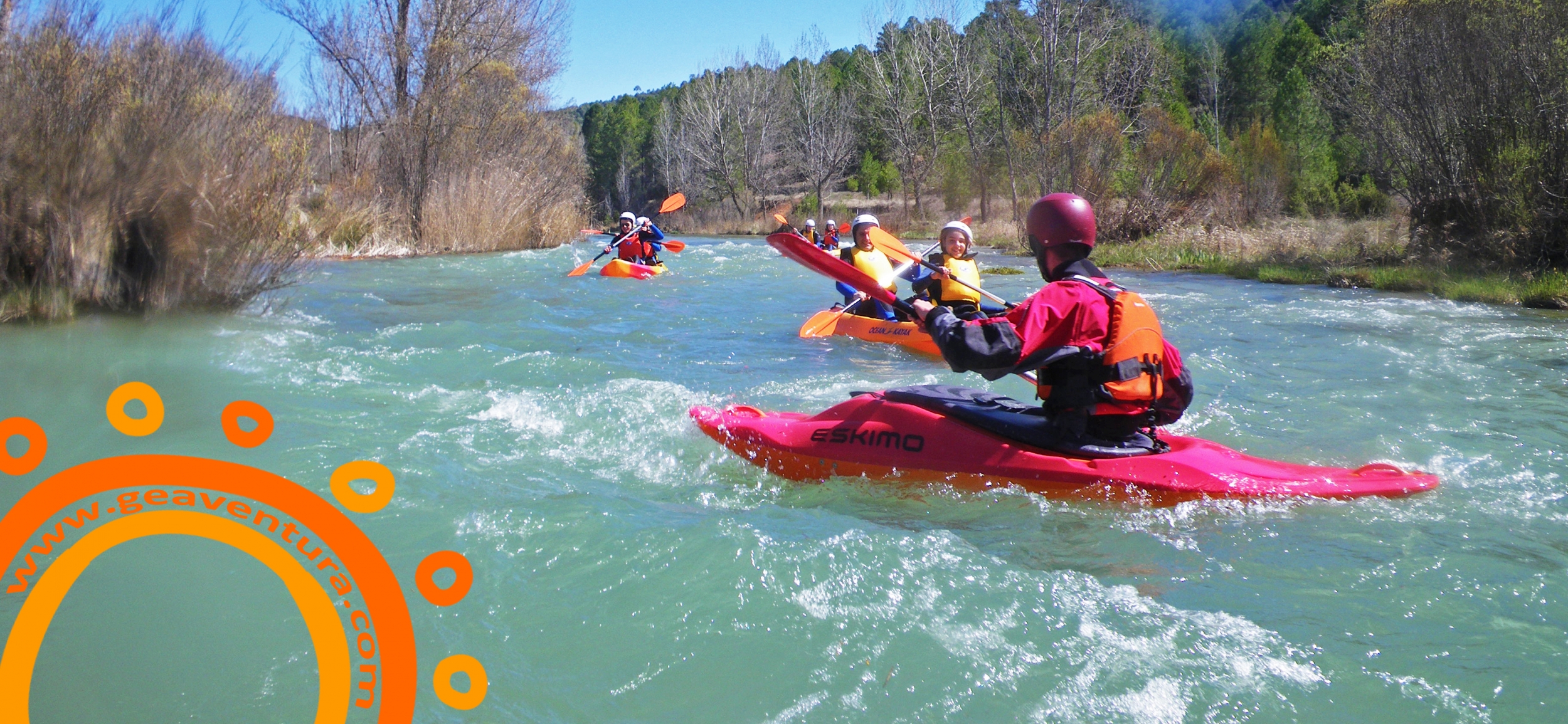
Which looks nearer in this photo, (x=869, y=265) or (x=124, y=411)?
(x=124, y=411)

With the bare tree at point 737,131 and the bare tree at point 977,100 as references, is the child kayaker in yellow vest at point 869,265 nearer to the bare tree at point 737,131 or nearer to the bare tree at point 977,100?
the bare tree at point 977,100

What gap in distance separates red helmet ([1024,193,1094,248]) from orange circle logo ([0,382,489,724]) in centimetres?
256

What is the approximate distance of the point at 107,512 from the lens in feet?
4.24

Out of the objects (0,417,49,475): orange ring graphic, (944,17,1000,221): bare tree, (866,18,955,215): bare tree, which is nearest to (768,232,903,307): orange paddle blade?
(0,417,49,475): orange ring graphic

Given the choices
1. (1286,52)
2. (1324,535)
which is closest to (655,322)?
(1324,535)

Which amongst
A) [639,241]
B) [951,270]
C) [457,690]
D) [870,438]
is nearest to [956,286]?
[951,270]

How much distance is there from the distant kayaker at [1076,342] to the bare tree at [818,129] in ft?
126

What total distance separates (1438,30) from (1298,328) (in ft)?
20.0

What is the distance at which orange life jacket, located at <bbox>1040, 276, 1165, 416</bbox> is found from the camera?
3207mm

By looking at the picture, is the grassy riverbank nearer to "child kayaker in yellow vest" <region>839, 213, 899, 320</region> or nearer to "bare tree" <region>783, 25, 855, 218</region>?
"child kayaker in yellow vest" <region>839, 213, 899, 320</region>

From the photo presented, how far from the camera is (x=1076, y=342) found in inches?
126

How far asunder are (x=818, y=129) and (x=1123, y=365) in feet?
133

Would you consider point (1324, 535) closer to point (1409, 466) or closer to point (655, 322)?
point (1409, 466)

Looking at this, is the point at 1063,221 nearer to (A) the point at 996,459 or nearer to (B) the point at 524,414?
(A) the point at 996,459
